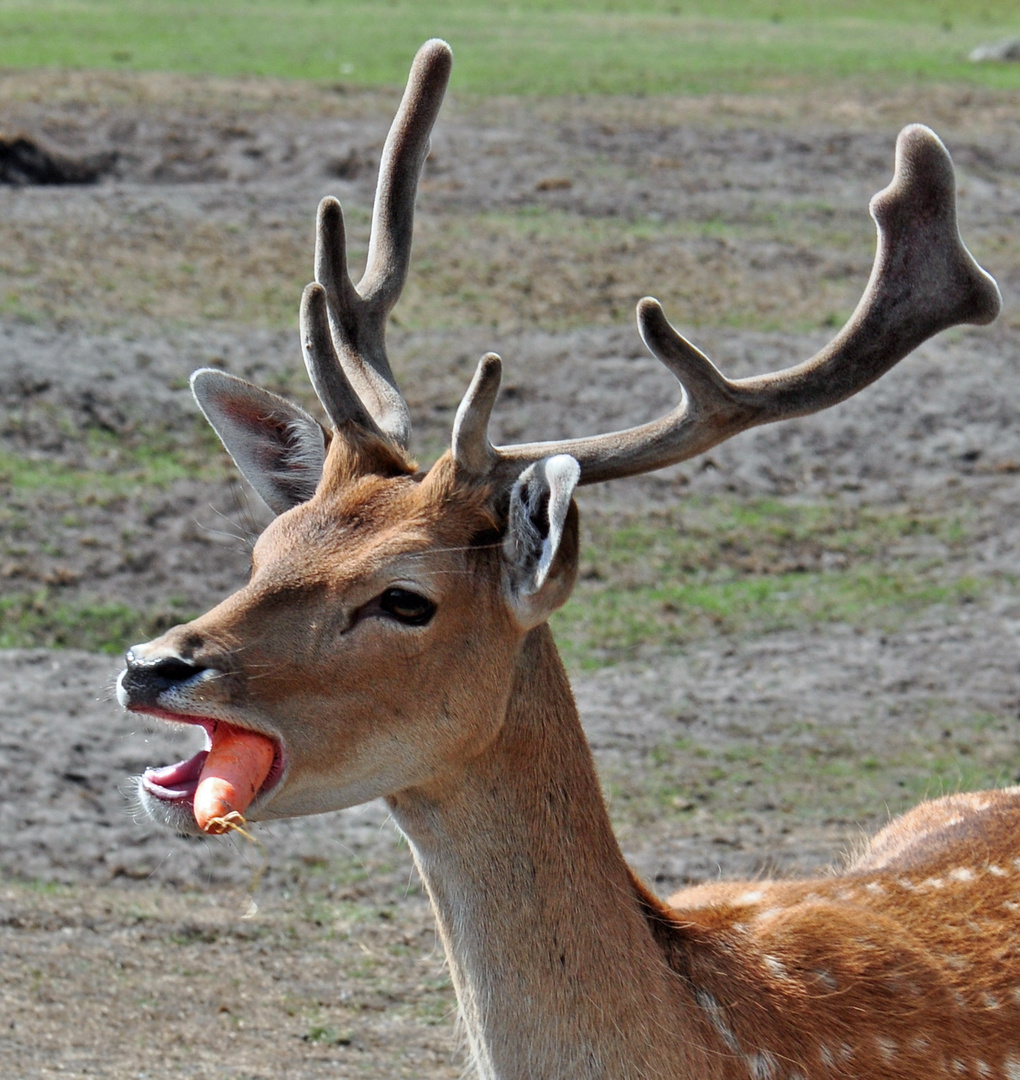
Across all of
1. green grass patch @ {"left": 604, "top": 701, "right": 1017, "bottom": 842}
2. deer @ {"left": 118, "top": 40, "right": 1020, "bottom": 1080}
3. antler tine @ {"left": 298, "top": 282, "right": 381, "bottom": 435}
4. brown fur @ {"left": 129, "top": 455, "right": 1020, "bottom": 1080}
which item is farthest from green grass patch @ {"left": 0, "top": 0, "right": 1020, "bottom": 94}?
brown fur @ {"left": 129, "top": 455, "right": 1020, "bottom": 1080}

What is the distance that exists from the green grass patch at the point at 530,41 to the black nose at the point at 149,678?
15089mm

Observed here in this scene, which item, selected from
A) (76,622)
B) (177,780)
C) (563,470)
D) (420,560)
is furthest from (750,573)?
(177,780)

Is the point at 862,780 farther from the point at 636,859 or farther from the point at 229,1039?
the point at 229,1039

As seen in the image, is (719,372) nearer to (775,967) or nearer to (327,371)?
(327,371)

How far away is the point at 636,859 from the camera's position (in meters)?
6.09

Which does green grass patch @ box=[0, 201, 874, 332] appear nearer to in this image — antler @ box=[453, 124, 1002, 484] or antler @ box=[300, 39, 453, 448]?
antler @ box=[300, 39, 453, 448]

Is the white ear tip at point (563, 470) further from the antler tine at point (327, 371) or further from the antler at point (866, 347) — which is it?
the antler tine at point (327, 371)

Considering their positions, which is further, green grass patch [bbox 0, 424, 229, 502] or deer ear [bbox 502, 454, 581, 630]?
green grass patch [bbox 0, 424, 229, 502]

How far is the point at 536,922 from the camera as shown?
11.4 ft

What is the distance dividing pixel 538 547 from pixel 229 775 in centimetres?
75

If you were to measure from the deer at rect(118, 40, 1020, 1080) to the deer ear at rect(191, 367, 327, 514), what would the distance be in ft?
0.71

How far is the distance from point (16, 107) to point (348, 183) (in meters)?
3.13

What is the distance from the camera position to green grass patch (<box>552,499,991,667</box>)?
26.2ft

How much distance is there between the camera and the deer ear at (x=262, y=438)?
3.99m
